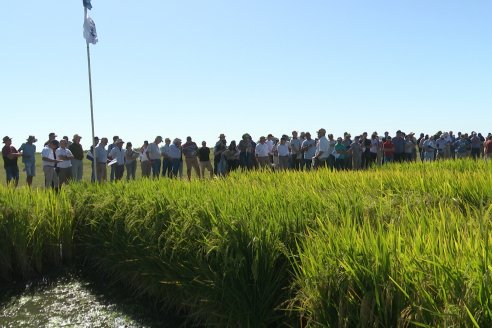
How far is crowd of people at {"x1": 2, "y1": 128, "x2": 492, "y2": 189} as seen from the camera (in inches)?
569

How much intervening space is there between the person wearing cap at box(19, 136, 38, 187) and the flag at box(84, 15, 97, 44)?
4.16 meters

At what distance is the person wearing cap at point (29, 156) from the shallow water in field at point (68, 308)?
8574 mm

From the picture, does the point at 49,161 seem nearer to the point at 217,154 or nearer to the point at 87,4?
the point at 87,4

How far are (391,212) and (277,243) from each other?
4.18 feet

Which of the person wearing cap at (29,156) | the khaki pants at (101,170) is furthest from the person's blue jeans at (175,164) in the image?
the person wearing cap at (29,156)

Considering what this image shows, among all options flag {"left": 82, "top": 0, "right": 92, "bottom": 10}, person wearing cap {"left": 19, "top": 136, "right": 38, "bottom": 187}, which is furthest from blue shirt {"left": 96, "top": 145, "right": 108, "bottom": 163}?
flag {"left": 82, "top": 0, "right": 92, "bottom": 10}

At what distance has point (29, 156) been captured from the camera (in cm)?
1469

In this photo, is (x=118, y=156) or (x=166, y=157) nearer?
(x=118, y=156)

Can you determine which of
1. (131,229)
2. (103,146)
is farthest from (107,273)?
(103,146)

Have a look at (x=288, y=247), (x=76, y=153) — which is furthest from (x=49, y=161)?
(x=288, y=247)

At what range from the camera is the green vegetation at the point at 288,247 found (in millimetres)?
2609

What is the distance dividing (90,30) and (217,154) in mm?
7391

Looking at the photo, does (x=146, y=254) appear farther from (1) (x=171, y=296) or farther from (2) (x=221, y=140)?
(2) (x=221, y=140)

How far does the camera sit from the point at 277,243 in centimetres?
404
